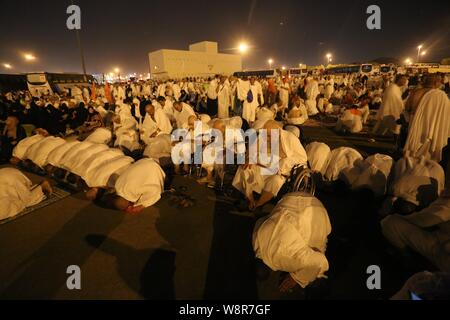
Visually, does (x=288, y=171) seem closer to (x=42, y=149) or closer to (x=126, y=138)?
(x=126, y=138)

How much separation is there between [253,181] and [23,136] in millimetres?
7098

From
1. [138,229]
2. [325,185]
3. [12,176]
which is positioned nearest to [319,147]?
[325,185]

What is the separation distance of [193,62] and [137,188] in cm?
5398

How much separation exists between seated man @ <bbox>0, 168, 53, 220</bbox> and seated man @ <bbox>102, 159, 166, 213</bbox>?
141 cm

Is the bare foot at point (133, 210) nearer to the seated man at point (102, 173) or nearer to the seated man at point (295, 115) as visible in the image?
the seated man at point (102, 173)

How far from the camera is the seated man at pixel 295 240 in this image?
237 cm

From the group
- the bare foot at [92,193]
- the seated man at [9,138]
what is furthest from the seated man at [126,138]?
the bare foot at [92,193]

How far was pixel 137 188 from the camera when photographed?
13.4 ft

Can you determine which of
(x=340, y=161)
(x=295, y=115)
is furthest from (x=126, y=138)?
(x=295, y=115)

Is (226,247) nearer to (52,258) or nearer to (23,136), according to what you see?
(52,258)

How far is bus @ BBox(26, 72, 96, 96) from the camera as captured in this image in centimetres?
1975

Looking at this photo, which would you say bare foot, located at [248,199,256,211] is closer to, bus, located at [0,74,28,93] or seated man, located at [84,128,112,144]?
seated man, located at [84,128,112,144]

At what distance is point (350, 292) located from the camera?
8.46ft

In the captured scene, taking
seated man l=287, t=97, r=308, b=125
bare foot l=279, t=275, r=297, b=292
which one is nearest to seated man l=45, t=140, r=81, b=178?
bare foot l=279, t=275, r=297, b=292
